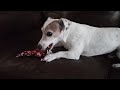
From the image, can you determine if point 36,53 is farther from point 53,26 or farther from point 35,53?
point 53,26

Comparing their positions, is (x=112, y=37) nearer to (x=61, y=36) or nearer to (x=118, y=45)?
(x=118, y=45)

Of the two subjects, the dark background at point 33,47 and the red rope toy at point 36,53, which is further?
the red rope toy at point 36,53

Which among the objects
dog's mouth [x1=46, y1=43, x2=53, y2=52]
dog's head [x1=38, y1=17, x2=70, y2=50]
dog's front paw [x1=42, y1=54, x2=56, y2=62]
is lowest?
dog's front paw [x1=42, y1=54, x2=56, y2=62]

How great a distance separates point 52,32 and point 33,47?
0.90ft

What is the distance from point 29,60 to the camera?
1707mm

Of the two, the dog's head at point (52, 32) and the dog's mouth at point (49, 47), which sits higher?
the dog's head at point (52, 32)

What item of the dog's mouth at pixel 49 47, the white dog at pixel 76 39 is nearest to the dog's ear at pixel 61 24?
the white dog at pixel 76 39

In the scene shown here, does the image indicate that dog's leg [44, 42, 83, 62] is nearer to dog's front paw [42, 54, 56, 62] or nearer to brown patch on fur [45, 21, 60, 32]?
dog's front paw [42, 54, 56, 62]

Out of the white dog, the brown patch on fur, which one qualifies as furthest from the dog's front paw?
the brown patch on fur

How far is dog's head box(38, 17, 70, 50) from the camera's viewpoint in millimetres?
1702

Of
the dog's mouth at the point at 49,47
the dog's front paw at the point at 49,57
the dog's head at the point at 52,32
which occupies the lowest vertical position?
the dog's front paw at the point at 49,57

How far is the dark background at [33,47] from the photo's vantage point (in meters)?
1.57

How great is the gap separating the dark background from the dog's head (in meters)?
0.12

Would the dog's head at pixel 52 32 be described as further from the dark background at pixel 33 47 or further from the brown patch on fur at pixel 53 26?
the dark background at pixel 33 47
